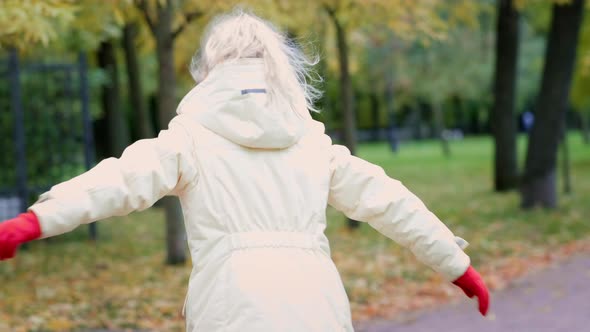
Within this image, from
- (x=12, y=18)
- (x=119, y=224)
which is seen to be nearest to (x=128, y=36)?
(x=119, y=224)

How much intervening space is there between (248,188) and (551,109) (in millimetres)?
→ 10882

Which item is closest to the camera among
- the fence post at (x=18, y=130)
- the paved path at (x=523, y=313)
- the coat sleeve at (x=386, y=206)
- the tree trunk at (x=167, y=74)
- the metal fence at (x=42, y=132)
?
the coat sleeve at (x=386, y=206)

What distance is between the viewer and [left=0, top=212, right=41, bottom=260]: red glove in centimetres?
234

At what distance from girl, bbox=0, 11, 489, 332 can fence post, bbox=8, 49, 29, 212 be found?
31.1ft

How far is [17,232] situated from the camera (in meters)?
2.35

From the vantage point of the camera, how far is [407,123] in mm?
60531

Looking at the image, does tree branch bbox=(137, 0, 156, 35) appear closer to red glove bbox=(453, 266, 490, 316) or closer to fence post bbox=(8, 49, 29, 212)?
fence post bbox=(8, 49, 29, 212)

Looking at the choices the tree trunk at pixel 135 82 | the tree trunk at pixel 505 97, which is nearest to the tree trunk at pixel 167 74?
the tree trunk at pixel 135 82

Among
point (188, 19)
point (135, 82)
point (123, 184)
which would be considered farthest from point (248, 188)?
point (135, 82)

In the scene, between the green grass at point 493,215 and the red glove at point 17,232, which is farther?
the green grass at point 493,215

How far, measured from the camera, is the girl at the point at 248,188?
2.58 meters

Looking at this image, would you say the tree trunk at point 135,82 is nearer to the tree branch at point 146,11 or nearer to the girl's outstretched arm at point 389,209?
the tree branch at point 146,11

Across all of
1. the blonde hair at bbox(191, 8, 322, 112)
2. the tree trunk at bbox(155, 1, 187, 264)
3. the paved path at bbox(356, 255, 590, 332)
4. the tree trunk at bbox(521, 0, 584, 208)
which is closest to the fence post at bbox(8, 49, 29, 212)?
the tree trunk at bbox(155, 1, 187, 264)

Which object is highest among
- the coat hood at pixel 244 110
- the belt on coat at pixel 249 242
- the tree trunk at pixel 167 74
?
the coat hood at pixel 244 110
